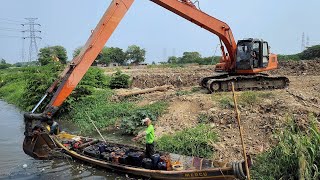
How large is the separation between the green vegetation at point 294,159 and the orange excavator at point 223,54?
25.2ft

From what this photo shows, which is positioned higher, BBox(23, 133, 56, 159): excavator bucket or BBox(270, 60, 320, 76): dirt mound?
BBox(270, 60, 320, 76): dirt mound

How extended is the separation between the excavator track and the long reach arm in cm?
315

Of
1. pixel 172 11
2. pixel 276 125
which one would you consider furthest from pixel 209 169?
pixel 172 11

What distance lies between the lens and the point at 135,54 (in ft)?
283

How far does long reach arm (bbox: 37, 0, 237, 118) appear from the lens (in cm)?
1328

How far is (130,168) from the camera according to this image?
11203 mm

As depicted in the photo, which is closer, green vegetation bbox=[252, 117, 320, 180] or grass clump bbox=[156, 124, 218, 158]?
green vegetation bbox=[252, 117, 320, 180]

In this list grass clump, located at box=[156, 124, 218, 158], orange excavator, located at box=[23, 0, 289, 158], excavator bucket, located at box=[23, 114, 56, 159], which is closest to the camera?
grass clump, located at box=[156, 124, 218, 158]

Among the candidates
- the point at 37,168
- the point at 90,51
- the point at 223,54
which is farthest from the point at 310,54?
the point at 37,168

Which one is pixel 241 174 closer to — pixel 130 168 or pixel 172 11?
pixel 130 168

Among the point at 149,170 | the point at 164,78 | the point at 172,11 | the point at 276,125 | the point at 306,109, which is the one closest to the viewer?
the point at 149,170

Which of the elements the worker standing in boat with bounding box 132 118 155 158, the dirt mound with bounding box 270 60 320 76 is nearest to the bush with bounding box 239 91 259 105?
the worker standing in boat with bounding box 132 118 155 158

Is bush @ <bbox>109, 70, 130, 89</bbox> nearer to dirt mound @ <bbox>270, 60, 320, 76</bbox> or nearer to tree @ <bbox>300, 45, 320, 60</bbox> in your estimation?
dirt mound @ <bbox>270, 60, 320, 76</bbox>

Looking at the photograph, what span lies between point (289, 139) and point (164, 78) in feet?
65.1
